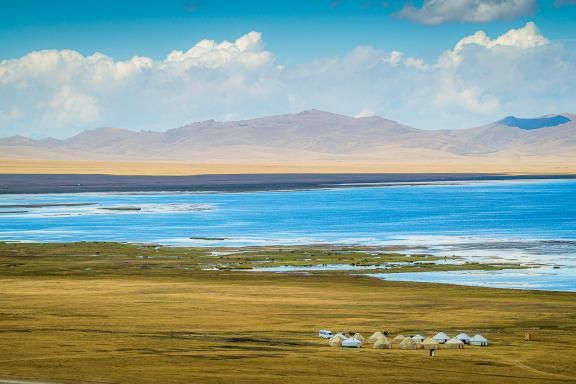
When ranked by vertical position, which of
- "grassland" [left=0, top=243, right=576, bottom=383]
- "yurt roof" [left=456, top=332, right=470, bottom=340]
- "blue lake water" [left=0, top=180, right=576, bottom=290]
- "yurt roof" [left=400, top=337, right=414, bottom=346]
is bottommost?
"grassland" [left=0, top=243, right=576, bottom=383]

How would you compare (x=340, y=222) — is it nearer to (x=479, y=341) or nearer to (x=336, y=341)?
(x=479, y=341)

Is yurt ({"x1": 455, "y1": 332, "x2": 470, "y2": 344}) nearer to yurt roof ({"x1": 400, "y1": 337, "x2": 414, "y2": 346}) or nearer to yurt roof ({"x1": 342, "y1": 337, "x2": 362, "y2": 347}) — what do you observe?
yurt roof ({"x1": 400, "y1": 337, "x2": 414, "y2": 346})

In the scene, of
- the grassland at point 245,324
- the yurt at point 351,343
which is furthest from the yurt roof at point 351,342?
the grassland at point 245,324

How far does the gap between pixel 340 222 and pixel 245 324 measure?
65008 mm

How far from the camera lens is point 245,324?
46.2m

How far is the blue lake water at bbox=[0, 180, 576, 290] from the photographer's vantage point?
81.6 m

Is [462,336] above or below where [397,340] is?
above

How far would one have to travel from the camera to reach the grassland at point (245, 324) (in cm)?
3616

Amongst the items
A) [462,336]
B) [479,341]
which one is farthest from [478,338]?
[462,336]

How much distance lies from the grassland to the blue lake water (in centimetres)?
872

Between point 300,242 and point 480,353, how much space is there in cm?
4895

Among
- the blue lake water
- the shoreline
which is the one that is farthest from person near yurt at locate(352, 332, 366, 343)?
the blue lake water

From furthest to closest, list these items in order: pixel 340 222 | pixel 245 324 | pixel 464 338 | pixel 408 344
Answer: pixel 340 222 → pixel 245 324 → pixel 464 338 → pixel 408 344

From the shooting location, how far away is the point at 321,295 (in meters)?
55.5
